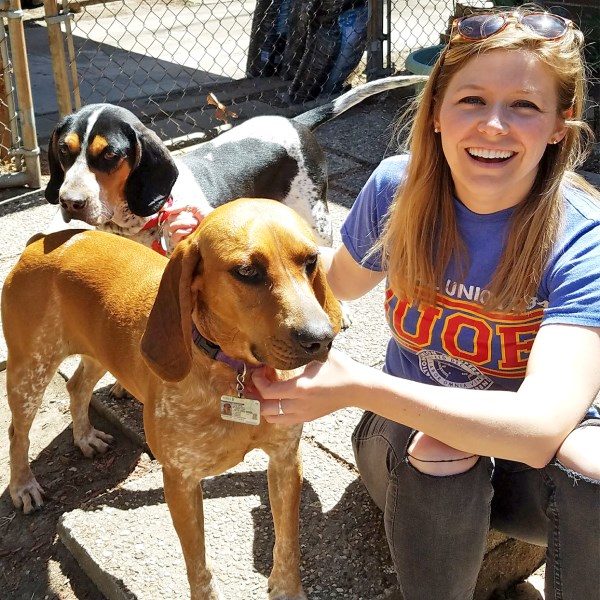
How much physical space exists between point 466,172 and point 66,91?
4273mm

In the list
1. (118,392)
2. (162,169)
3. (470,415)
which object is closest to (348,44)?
(162,169)

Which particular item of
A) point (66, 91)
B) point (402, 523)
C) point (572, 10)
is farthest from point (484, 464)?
point (572, 10)

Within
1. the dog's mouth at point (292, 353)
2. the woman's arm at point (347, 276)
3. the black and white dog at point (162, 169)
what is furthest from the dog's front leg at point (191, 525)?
the black and white dog at point (162, 169)

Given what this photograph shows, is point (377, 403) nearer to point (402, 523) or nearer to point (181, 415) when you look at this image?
point (402, 523)

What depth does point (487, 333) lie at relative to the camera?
2334mm

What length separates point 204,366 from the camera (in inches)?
87.4

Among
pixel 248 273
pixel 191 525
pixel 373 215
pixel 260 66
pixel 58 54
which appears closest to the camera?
pixel 248 273

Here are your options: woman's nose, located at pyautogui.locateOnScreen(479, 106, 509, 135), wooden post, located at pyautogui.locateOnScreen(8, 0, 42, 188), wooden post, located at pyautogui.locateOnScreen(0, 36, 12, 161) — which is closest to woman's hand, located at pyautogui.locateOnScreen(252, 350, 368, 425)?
woman's nose, located at pyautogui.locateOnScreen(479, 106, 509, 135)

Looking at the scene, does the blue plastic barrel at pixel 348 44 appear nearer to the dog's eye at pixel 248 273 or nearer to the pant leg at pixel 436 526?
the pant leg at pixel 436 526

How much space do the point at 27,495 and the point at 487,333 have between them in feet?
6.22

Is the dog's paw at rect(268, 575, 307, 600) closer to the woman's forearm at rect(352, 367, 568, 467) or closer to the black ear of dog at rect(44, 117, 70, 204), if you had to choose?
the woman's forearm at rect(352, 367, 568, 467)

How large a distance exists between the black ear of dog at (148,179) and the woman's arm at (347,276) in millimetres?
1271

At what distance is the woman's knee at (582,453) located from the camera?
2.04 m

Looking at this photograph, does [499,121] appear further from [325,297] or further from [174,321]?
[174,321]
